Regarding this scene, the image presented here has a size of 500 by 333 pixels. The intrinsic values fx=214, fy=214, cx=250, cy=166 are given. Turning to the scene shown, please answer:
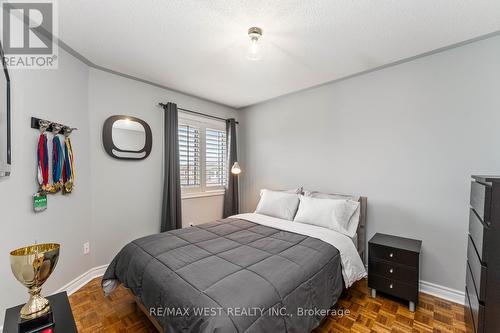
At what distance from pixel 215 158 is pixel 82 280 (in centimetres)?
247

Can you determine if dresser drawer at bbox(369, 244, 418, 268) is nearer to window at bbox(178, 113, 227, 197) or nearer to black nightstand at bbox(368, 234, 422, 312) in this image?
black nightstand at bbox(368, 234, 422, 312)

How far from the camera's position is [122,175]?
2.82 metres

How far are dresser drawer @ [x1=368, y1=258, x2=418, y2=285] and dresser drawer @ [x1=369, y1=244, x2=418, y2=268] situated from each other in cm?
4

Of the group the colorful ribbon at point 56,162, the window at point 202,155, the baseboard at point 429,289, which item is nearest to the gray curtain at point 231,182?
the window at point 202,155

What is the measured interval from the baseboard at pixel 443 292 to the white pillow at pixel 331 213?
89cm

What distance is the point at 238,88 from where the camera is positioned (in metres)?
3.24

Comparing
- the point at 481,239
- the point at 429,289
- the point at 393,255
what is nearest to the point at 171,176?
the point at 393,255

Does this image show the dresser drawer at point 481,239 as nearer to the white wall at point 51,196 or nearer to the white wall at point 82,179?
the white wall at point 82,179

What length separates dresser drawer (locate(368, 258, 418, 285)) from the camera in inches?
78.7

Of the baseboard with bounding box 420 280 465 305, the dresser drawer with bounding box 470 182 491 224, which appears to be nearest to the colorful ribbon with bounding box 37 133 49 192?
the dresser drawer with bounding box 470 182 491 224

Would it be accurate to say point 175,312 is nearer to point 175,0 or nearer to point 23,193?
point 23,193

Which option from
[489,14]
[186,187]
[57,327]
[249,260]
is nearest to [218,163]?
[186,187]

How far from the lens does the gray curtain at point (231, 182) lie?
4012mm

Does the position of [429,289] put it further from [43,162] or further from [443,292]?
[43,162]
